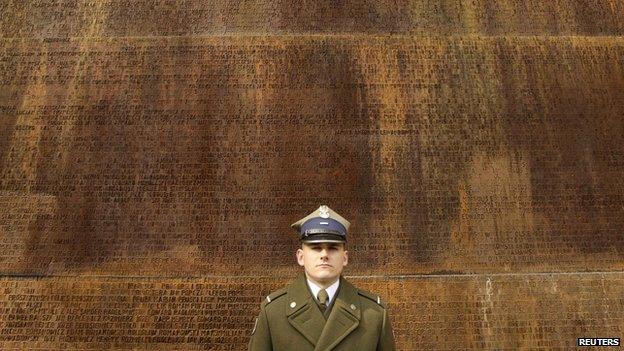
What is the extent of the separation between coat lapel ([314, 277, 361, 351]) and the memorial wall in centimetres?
229

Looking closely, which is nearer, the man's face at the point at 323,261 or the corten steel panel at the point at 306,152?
the man's face at the point at 323,261

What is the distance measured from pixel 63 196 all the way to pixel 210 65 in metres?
2.19

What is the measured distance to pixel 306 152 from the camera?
5.10 meters

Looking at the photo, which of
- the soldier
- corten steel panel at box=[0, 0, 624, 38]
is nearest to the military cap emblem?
the soldier

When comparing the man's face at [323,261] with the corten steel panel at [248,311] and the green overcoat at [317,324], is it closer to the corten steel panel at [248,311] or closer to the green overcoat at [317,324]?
the green overcoat at [317,324]

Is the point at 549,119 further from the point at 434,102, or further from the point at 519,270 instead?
the point at 519,270

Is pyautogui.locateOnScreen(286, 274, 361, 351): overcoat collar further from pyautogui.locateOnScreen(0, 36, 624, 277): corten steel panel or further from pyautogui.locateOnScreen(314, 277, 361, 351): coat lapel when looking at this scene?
pyautogui.locateOnScreen(0, 36, 624, 277): corten steel panel

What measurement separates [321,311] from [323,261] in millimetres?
257

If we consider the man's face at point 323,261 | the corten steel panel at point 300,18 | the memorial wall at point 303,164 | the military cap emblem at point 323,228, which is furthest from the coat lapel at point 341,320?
the corten steel panel at point 300,18

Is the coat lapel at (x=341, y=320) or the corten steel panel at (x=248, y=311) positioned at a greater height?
the coat lapel at (x=341, y=320)

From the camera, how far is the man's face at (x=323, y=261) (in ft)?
7.54

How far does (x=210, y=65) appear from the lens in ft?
17.7

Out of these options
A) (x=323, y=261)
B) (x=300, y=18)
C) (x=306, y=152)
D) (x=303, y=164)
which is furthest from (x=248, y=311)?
(x=300, y=18)

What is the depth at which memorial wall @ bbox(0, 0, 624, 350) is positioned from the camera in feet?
14.8
